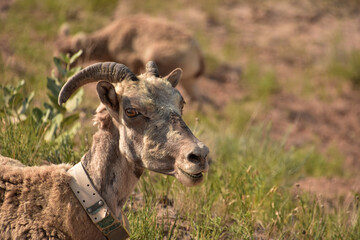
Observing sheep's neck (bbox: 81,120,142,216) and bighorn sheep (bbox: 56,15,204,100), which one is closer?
sheep's neck (bbox: 81,120,142,216)

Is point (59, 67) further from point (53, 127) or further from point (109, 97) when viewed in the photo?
point (109, 97)

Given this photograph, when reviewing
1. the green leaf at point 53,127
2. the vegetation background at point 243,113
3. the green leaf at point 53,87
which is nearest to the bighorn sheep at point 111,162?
the vegetation background at point 243,113

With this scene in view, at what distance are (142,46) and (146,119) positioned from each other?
6.00 meters

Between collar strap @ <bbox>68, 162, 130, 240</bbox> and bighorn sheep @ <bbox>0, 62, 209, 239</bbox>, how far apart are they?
0.14 feet

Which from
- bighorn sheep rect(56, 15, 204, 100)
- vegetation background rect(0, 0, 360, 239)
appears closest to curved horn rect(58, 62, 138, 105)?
vegetation background rect(0, 0, 360, 239)

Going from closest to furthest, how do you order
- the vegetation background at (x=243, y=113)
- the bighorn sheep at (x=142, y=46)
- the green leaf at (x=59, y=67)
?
the vegetation background at (x=243, y=113) < the green leaf at (x=59, y=67) < the bighorn sheep at (x=142, y=46)

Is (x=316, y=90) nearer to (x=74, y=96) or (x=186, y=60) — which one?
(x=186, y=60)

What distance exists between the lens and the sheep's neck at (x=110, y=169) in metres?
3.36

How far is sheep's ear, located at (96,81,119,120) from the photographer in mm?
3273

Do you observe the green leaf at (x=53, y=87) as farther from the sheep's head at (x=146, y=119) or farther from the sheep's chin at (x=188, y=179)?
the sheep's chin at (x=188, y=179)

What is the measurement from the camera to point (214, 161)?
5969 mm

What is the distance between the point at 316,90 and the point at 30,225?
11.1 metres

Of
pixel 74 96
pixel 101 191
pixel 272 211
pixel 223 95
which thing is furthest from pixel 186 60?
pixel 101 191

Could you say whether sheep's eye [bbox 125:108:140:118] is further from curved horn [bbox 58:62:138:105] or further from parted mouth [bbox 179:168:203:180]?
parted mouth [bbox 179:168:203:180]
